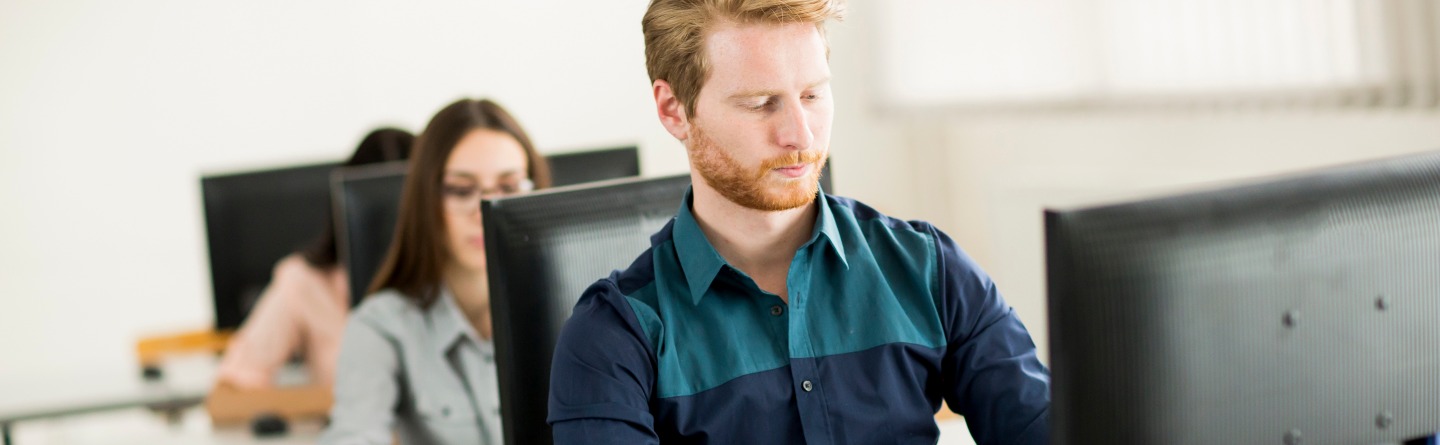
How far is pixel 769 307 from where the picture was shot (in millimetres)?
1252

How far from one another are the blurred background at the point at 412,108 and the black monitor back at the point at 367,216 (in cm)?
178

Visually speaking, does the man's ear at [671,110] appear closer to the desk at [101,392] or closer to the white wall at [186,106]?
the desk at [101,392]

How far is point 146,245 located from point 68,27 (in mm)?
751

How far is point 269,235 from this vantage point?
311 centimetres

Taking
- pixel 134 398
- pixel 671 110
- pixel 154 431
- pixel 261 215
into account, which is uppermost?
pixel 671 110

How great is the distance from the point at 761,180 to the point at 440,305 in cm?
102

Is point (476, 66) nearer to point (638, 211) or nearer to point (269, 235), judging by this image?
point (269, 235)

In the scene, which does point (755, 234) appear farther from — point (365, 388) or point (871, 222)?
point (365, 388)

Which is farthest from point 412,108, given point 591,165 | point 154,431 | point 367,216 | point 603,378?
point 603,378

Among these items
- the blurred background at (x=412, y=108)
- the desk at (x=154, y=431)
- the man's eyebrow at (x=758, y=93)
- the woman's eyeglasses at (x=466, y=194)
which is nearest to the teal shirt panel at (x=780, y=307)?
the man's eyebrow at (x=758, y=93)

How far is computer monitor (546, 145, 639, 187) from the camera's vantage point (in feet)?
7.28

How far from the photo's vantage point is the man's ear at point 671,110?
1281 millimetres

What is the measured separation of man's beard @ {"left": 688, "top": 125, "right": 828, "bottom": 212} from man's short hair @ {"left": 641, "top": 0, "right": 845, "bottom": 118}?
1.8 inches

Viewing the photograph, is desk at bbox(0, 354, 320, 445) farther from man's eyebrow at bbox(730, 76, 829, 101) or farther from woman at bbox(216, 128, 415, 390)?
man's eyebrow at bbox(730, 76, 829, 101)
